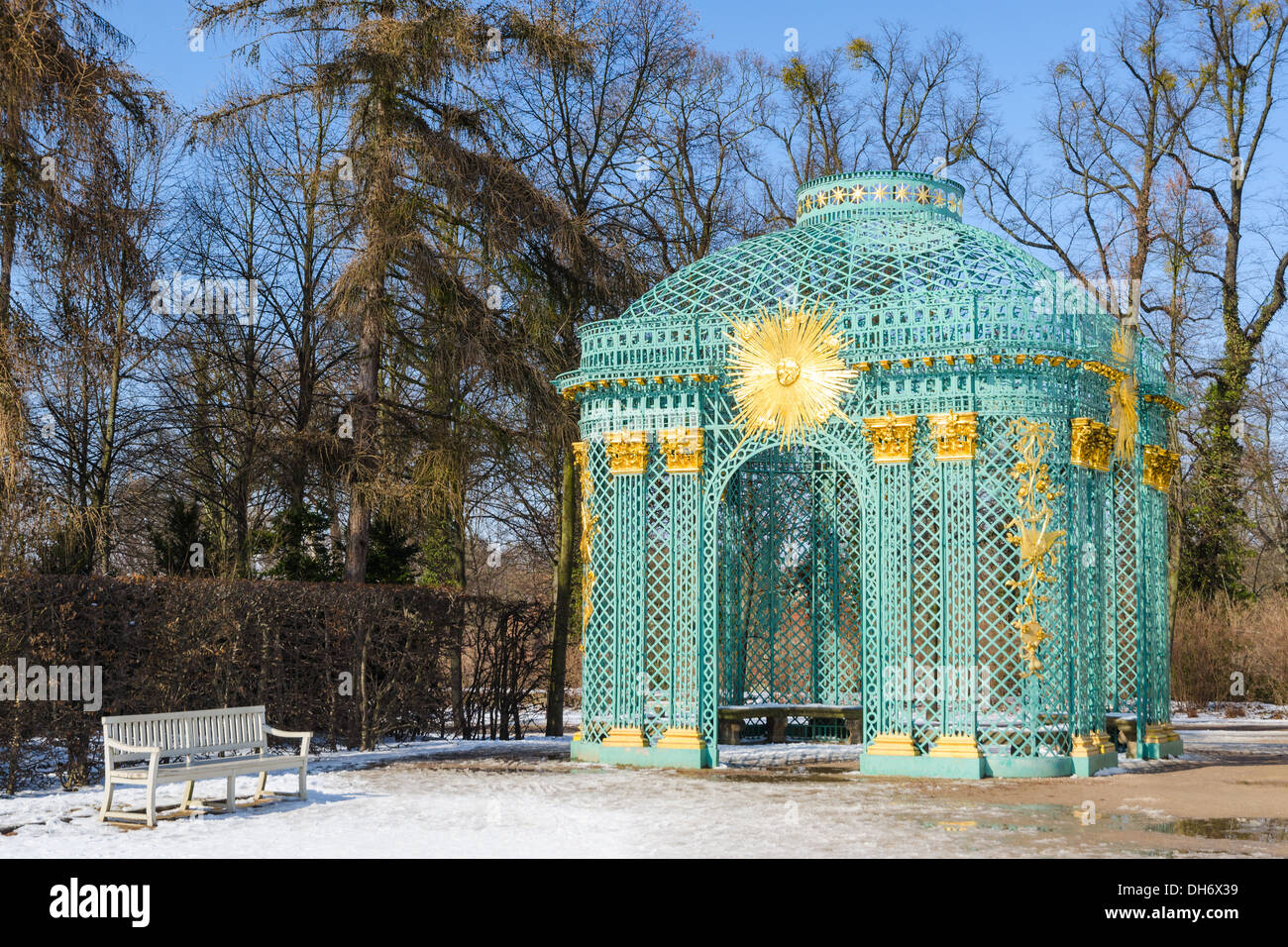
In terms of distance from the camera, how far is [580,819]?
10891mm

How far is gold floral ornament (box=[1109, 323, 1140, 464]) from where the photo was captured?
50.4 feet

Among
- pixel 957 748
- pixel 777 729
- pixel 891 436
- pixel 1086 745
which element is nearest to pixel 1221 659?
pixel 777 729

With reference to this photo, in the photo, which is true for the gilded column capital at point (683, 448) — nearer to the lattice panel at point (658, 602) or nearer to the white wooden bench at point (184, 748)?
the lattice panel at point (658, 602)

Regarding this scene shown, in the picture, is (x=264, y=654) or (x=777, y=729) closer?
(x=264, y=654)

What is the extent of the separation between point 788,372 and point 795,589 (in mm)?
4406

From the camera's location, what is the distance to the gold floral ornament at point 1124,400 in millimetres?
15375

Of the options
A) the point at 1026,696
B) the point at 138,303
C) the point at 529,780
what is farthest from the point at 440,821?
the point at 138,303

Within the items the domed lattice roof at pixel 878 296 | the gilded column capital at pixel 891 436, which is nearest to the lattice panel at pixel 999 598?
the gilded column capital at pixel 891 436

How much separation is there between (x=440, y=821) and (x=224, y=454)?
586 inches

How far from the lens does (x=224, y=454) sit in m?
24.2

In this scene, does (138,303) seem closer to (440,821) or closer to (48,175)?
(48,175)

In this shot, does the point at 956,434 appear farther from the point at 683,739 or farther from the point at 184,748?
the point at 184,748

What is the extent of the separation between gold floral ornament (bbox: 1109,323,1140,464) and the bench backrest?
962 cm

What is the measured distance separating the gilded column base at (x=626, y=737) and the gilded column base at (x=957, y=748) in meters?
3.13
